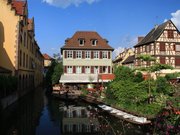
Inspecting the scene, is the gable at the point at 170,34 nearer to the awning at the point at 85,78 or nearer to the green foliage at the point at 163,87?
the awning at the point at 85,78

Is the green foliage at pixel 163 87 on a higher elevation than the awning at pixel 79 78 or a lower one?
lower

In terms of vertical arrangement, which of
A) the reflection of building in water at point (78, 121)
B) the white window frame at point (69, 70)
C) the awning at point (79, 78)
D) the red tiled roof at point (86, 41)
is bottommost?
the reflection of building in water at point (78, 121)

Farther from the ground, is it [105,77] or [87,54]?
[87,54]

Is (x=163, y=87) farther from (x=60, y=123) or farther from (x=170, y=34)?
(x=170, y=34)

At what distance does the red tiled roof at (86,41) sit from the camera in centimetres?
4722

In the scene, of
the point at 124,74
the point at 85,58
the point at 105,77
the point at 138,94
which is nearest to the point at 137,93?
the point at 138,94

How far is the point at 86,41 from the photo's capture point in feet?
159

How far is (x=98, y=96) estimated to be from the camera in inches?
1419

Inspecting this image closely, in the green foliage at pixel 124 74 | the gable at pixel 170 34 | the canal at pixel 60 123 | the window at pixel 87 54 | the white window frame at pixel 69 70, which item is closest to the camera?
the canal at pixel 60 123

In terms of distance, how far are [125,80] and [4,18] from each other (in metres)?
19.7

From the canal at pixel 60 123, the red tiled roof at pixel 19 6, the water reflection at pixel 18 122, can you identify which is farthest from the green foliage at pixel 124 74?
the red tiled roof at pixel 19 6

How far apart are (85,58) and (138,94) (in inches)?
899

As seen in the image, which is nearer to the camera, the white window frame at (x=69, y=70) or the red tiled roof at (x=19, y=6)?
the red tiled roof at (x=19, y=6)

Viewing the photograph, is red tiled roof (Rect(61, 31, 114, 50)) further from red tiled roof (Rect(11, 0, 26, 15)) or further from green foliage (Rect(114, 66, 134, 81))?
green foliage (Rect(114, 66, 134, 81))
